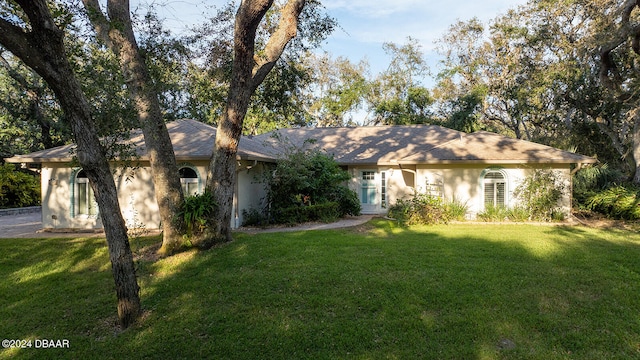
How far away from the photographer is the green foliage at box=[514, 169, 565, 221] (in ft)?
40.2

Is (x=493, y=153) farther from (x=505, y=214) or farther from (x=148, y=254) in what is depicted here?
(x=148, y=254)

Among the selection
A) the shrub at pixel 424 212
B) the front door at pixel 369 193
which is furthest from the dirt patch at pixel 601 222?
the front door at pixel 369 193

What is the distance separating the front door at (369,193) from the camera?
52.2 feet

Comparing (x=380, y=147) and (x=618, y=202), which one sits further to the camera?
(x=380, y=147)

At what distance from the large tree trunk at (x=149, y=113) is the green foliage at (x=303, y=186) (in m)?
4.77

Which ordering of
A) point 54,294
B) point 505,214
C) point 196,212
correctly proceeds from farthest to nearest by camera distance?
point 505,214, point 196,212, point 54,294

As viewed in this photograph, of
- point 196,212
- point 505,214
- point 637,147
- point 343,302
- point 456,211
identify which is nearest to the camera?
point 343,302

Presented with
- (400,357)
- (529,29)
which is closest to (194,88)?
(400,357)

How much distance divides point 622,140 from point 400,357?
20.4m

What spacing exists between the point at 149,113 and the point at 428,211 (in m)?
9.04

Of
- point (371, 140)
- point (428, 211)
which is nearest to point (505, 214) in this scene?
point (428, 211)

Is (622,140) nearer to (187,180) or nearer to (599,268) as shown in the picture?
(599,268)

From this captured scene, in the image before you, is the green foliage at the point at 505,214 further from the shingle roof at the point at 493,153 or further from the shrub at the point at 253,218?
the shrub at the point at 253,218

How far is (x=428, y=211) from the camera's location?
12.1 m
